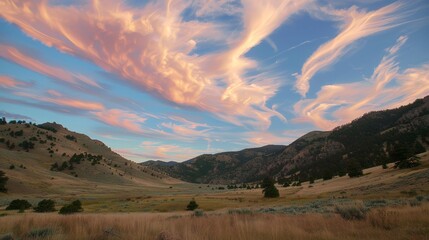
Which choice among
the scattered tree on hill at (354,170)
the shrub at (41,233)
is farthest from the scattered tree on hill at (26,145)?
the shrub at (41,233)

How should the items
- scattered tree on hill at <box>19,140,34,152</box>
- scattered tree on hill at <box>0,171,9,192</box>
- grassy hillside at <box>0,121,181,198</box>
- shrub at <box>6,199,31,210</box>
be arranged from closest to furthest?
shrub at <box>6,199,31,210</box> → scattered tree on hill at <box>0,171,9,192</box> → grassy hillside at <box>0,121,181,198</box> → scattered tree on hill at <box>19,140,34,152</box>

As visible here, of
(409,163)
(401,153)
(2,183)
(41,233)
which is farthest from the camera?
(2,183)

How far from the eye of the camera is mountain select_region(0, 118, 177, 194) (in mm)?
99062

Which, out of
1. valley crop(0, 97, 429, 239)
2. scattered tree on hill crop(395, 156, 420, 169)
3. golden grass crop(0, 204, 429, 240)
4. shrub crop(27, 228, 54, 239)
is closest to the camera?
golden grass crop(0, 204, 429, 240)

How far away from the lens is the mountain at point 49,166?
325 feet

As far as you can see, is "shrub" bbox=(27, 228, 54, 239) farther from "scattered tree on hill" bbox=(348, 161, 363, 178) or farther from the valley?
"scattered tree on hill" bbox=(348, 161, 363, 178)

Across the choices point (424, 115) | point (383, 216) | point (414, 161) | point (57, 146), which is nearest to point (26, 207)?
point (383, 216)

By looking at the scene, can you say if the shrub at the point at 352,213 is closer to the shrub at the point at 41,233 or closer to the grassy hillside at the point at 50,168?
the shrub at the point at 41,233

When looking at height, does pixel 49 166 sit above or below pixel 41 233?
above

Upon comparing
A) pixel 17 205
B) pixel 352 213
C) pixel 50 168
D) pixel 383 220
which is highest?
pixel 50 168

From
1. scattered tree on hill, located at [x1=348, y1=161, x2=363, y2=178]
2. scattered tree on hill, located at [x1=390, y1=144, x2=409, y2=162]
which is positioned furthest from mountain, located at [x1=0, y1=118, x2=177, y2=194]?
scattered tree on hill, located at [x1=390, y1=144, x2=409, y2=162]

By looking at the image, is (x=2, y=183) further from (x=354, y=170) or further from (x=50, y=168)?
(x=354, y=170)

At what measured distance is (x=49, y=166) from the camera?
447 ft

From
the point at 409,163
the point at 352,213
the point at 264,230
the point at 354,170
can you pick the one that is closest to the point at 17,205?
the point at 264,230
